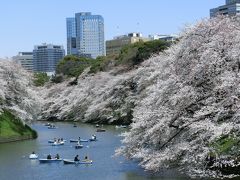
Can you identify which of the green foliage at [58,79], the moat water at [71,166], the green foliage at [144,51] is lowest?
the green foliage at [58,79]

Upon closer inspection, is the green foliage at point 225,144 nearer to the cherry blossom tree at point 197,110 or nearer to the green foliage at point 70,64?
the cherry blossom tree at point 197,110

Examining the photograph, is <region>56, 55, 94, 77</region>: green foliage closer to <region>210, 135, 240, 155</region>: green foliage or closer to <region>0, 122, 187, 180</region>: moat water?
<region>0, 122, 187, 180</region>: moat water

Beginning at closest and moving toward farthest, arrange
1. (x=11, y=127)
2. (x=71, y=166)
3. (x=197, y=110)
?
1. (x=197, y=110)
2. (x=71, y=166)
3. (x=11, y=127)

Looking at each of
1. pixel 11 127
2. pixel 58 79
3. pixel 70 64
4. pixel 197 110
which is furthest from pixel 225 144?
pixel 70 64

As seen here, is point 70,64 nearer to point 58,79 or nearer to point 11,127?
point 58,79

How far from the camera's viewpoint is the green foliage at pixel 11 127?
4551cm

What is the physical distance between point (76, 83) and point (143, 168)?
2471 inches

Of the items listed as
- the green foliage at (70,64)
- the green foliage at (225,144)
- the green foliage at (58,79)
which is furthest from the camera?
the green foliage at (70,64)

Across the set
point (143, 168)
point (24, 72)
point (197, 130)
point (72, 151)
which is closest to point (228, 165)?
point (197, 130)

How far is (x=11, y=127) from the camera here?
46.9 m

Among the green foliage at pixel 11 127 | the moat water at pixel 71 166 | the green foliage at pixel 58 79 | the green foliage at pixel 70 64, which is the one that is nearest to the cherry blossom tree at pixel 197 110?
the moat water at pixel 71 166

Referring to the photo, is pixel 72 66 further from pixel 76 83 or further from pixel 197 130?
pixel 197 130

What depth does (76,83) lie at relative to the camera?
87812 mm

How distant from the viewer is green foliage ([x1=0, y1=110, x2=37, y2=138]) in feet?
149
